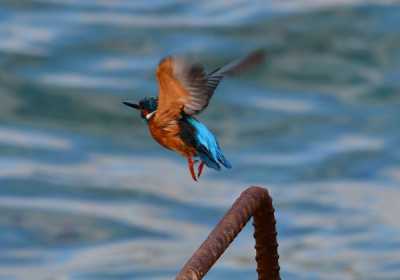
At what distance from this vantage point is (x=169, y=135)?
243 cm

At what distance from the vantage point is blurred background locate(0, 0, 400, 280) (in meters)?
7.36

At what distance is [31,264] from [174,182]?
1214 mm

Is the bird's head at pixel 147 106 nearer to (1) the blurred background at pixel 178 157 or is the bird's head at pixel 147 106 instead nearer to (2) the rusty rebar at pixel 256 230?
(2) the rusty rebar at pixel 256 230

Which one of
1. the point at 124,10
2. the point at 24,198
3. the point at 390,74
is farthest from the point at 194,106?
the point at 124,10

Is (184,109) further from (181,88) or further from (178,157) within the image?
(178,157)

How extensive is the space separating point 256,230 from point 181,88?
295 mm

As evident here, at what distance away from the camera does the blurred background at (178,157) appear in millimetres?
7359

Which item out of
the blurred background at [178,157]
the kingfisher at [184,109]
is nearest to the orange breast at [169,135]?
the kingfisher at [184,109]

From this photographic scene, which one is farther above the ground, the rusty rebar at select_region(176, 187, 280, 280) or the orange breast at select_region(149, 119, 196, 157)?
the orange breast at select_region(149, 119, 196, 157)

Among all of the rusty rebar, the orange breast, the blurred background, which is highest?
the blurred background

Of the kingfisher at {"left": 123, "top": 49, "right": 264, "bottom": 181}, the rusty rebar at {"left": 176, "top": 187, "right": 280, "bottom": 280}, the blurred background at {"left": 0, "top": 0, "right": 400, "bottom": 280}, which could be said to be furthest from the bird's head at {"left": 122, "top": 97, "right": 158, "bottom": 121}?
the blurred background at {"left": 0, "top": 0, "right": 400, "bottom": 280}

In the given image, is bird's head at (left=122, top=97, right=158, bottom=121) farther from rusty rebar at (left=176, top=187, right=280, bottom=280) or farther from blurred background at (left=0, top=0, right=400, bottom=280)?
blurred background at (left=0, top=0, right=400, bottom=280)

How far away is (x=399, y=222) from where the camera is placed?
24.6ft

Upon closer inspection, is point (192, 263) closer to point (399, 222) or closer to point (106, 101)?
point (399, 222)
